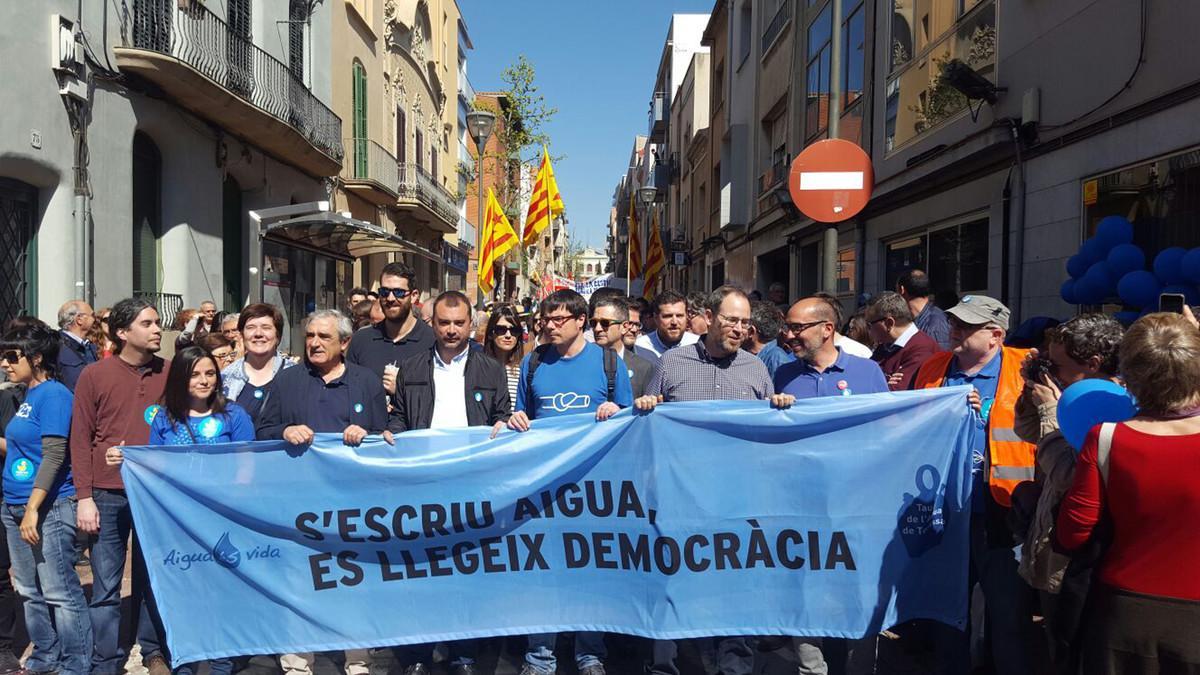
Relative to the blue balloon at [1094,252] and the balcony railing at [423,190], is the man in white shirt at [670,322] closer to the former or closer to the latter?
the blue balloon at [1094,252]

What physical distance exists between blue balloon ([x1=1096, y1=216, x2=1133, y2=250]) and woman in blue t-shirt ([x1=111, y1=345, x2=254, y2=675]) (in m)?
5.86

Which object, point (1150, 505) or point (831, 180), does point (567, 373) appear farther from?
point (831, 180)

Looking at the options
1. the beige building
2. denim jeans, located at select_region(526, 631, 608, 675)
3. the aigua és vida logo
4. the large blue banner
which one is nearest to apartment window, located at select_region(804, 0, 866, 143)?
the beige building

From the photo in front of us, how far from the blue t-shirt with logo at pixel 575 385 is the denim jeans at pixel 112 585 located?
2111 millimetres

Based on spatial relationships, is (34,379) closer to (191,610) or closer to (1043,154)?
(191,610)

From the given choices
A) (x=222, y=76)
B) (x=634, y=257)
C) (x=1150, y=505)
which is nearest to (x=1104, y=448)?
(x=1150, y=505)

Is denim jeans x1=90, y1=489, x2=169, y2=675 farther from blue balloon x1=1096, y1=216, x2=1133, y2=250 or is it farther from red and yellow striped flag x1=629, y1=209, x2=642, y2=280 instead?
red and yellow striped flag x1=629, y1=209, x2=642, y2=280

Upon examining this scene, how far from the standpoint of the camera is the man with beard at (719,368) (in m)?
4.63

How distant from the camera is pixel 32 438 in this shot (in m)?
4.34

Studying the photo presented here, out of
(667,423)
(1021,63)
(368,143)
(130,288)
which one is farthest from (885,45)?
(368,143)

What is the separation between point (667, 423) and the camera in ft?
14.5

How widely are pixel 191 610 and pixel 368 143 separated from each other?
19609 mm

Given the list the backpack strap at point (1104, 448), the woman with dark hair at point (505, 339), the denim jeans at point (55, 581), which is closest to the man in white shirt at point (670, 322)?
the woman with dark hair at point (505, 339)

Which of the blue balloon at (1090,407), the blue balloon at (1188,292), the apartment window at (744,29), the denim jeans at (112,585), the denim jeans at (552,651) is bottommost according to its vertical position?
the denim jeans at (552,651)
